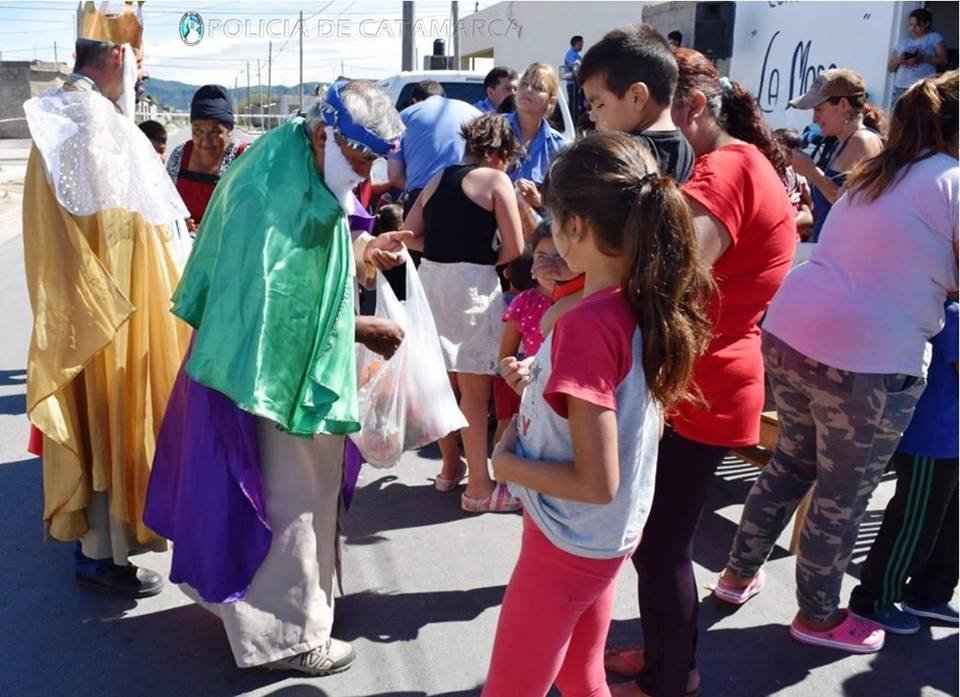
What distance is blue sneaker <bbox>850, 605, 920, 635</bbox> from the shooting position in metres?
3.16

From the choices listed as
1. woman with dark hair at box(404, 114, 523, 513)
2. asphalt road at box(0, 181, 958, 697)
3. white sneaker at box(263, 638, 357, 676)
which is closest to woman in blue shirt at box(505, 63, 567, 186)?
woman with dark hair at box(404, 114, 523, 513)

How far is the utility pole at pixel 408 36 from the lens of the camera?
1747 cm

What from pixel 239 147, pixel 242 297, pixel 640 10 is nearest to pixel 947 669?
pixel 242 297

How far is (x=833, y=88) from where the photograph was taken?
4.80 meters

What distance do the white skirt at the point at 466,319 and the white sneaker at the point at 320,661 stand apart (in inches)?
58.3

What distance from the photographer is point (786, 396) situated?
299 centimetres

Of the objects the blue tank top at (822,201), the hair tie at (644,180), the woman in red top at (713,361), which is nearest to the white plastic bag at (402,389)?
the woman in red top at (713,361)

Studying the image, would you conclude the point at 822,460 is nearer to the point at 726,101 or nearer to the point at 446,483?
the point at 726,101

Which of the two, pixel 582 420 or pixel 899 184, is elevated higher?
pixel 899 184

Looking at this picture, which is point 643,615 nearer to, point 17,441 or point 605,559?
point 605,559

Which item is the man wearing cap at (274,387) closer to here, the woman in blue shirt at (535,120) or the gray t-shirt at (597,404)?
the gray t-shirt at (597,404)

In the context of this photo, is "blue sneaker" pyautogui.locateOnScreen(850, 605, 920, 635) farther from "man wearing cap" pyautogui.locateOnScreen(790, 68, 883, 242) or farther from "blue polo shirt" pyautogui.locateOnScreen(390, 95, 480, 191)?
"blue polo shirt" pyautogui.locateOnScreen(390, 95, 480, 191)

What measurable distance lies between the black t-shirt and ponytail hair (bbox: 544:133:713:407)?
0.31 m

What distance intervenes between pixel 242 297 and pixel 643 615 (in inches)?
53.2
